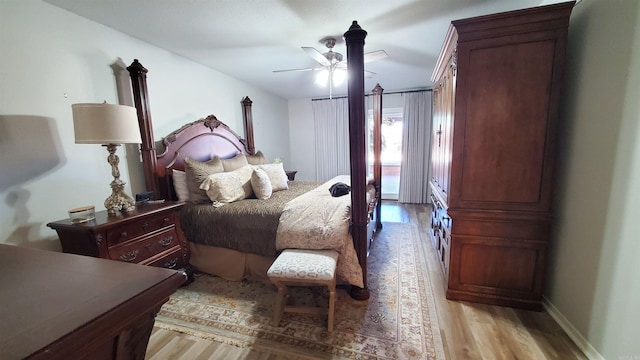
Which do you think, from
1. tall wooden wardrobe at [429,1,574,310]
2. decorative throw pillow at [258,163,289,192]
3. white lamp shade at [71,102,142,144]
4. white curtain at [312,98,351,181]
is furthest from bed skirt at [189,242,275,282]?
white curtain at [312,98,351,181]

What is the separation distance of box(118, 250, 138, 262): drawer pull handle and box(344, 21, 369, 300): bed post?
172cm

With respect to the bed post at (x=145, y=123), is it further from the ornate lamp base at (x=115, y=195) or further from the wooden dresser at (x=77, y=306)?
the wooden dresser at (x=77, y=306)

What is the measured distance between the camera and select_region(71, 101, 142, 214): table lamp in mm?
1696

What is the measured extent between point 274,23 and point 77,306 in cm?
238

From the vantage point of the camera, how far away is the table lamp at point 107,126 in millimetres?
1696

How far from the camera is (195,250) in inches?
99.3

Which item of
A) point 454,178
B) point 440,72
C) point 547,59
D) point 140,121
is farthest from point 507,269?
point 140,121

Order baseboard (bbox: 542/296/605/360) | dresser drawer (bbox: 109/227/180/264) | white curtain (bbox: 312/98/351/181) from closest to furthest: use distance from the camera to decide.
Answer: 1. baseboard (bbox: 542/296/605/360)
2. dresser drawer (bbox: 109/227/180/264)
3. white curtain (bbox: 312/98/351/181)

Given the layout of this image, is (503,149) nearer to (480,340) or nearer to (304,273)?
Result: (480,340)

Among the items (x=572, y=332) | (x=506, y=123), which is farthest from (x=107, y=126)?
(x=572, y=332)

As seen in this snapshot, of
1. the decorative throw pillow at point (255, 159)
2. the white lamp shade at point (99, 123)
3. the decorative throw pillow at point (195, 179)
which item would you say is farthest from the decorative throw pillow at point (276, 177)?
the white lamp shade at point (99, 123)

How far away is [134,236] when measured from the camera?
74.6 inches

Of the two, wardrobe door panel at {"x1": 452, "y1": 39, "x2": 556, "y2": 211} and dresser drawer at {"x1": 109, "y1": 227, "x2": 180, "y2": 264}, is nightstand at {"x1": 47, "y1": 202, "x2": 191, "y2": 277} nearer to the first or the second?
dresser drawer at {"x1": 109, "y1": 227, "x2": 180, "y2": 264}

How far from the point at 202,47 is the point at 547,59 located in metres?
3.10
